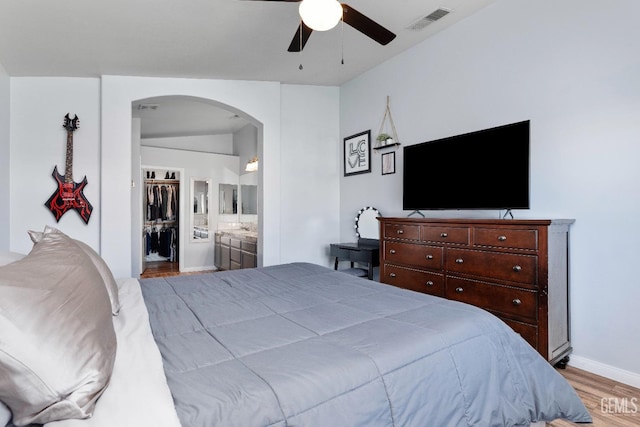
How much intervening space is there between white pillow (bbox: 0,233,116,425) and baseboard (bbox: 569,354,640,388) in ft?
9.37

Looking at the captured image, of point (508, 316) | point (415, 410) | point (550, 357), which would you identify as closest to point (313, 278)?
point (415, 410)

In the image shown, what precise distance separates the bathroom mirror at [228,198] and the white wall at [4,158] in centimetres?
362

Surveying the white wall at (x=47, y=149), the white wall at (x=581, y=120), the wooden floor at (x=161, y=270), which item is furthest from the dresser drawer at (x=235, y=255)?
the white wall at (x=581, y=120)

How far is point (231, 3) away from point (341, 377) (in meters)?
2.75

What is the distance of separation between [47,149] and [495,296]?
4.53m

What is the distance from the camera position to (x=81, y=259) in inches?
48.3

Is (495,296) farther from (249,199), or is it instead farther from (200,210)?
(200,210)

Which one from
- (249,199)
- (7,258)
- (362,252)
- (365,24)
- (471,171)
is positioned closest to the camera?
(7,258)

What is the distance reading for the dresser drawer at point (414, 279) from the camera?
9.47 ft

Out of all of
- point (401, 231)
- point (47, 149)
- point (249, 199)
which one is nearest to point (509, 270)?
point (401, 231)

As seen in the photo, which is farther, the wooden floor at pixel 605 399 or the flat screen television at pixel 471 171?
the flat screen television at pixel 471 171

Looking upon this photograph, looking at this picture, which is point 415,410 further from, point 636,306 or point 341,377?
point 636,306

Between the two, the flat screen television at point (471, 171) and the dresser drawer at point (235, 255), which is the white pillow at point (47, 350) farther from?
the dresser drawer at point (235, 255)

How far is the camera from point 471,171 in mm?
2908
